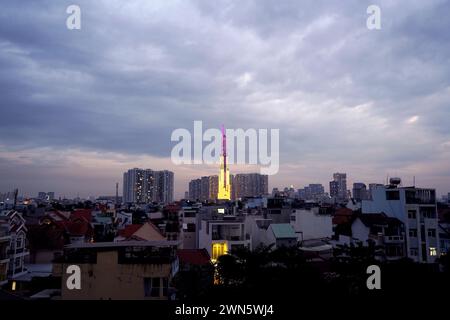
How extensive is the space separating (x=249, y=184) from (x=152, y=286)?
145781 millimetres

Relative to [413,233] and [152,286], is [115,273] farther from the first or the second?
[413,233]

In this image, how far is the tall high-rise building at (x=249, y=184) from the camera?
156 metres

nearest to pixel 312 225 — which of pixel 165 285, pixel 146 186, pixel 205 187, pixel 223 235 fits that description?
pixel 223 235

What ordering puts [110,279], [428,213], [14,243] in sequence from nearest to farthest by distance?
[110,279]
[14,243]
[428,213]

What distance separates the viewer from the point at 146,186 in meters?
154

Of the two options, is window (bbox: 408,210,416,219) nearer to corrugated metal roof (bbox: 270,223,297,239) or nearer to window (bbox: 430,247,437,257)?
window (bbox: 430,247,437,257)

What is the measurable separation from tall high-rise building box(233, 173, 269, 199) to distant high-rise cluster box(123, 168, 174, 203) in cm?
3225

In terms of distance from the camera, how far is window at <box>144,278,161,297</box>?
555 inches

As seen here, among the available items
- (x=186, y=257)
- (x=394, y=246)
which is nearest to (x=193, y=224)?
(x=186, y=257)

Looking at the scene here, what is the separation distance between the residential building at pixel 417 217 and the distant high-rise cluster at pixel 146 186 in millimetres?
131592

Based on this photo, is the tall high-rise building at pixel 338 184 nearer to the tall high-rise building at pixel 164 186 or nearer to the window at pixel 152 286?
the tall high-rise building at pixel 164 186

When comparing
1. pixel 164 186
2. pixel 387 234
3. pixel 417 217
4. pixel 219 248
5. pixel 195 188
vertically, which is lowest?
pixel 219 248

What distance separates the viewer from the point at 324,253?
3039 centimetres
